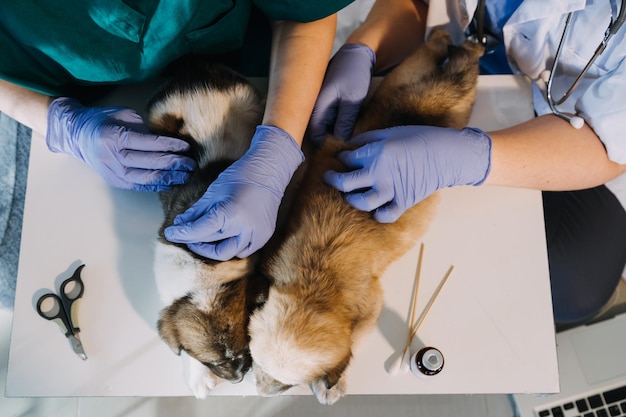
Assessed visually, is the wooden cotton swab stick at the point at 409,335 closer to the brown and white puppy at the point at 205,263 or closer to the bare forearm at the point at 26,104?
the brown and white puppy at the point at 205,263

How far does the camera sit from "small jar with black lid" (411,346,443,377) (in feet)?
3.26

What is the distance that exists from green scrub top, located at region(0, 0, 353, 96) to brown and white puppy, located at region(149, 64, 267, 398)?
0.10 m

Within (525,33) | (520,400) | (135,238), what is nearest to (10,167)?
(135,238)

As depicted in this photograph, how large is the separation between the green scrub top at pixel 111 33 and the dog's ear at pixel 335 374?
0.80m

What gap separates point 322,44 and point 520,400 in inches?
53.1

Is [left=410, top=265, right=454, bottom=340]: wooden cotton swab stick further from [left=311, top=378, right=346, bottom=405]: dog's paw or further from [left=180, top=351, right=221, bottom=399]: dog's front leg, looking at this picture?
[left=180, top=351, right=221, bottom=399]: dog's front leg

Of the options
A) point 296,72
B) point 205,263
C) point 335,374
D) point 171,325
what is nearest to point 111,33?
point 296,72

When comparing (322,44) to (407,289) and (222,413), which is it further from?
(222,413)

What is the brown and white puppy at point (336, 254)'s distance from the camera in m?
0.93

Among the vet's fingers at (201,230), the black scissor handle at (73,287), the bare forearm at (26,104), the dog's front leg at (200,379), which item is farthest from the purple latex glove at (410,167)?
the bare forearm at (26,104)

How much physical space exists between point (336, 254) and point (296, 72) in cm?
46

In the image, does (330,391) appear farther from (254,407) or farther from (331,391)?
(254,407)

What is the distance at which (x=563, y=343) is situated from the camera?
165 centimetres

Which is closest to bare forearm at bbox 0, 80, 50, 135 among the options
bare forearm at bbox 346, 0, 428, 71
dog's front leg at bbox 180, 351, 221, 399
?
dog's front leg at bbox 180, 351, 221, 399
